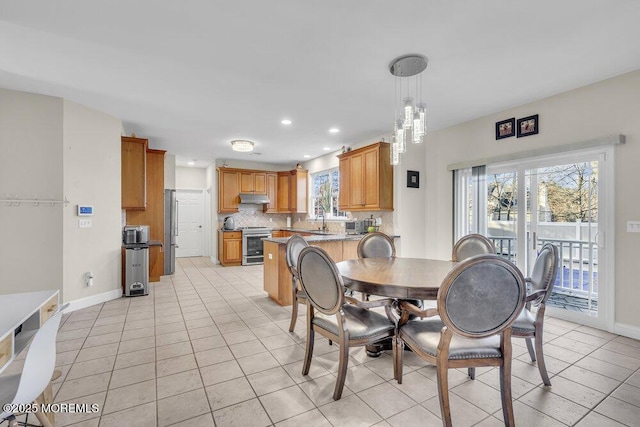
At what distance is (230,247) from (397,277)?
17.9 ft

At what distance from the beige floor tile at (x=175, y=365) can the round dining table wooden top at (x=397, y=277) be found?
1.46 metres

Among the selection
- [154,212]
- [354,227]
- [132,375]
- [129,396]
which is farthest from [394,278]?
[154,212]

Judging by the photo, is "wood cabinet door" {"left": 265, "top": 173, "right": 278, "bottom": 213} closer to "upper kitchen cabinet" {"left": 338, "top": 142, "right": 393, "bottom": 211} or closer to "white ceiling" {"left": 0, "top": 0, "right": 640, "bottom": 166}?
"upper kitchen cabinet" {"left": 338, "top": 142, "right": 393, "bottom": 211}

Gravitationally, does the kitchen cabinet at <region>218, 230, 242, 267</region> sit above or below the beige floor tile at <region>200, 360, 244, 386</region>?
above

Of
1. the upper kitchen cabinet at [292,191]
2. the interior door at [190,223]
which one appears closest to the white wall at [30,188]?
the upper kitchen cabinet at [292,191]

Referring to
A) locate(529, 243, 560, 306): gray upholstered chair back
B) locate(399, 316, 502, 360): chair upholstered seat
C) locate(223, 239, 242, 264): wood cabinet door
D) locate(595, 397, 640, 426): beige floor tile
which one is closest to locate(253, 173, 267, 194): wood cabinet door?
locate(223, 239, 242, 264): wood cabinet door

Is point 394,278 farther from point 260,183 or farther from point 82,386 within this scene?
point 260,183

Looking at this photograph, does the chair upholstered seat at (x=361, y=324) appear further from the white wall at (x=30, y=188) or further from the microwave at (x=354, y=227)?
the white wall at (x=30, y=188)

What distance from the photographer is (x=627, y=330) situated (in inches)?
116

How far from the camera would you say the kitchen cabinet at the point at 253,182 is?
24.5ft

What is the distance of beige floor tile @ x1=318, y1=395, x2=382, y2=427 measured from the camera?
1.76 m

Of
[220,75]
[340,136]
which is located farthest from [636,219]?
[220,75]

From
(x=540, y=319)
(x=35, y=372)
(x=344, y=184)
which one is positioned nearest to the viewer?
(x=35, y=372)

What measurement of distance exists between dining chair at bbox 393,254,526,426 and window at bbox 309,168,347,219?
4.81 m
